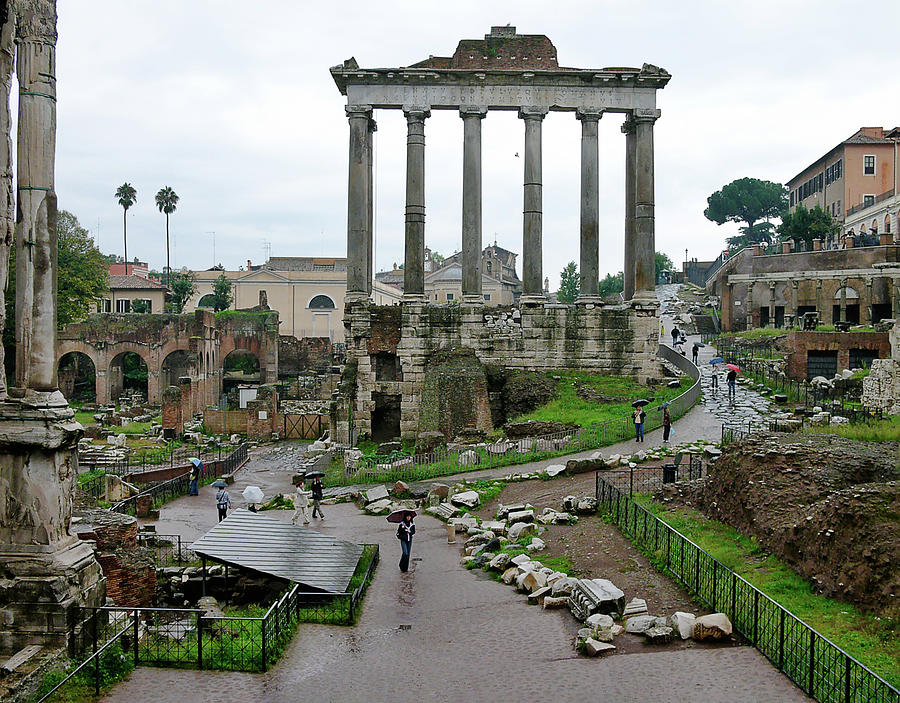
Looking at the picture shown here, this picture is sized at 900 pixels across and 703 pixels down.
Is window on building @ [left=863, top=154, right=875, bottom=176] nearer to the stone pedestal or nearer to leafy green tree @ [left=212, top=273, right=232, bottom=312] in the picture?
leafy green tree @ [left=212, top=273, right=232, bottom=312]

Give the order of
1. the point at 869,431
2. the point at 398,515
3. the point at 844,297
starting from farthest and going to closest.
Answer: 1. the point at 844,297
2. the point at 869,431
3. the point at 398,515

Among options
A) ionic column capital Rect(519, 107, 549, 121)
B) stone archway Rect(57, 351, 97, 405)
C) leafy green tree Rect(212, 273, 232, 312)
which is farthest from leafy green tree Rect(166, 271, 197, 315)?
ionic column capital Rect(519, 107, 549, 121)

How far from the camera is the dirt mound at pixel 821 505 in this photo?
10.8 meters

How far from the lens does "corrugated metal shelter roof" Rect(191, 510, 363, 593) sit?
13.5 metres

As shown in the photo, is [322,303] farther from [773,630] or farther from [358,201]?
[773,630]

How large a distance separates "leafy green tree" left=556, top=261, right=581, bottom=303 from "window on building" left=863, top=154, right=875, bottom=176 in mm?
29165

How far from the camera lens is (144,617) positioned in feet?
41.4

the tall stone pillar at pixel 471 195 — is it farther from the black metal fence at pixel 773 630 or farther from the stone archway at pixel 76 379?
the stone archway at pixel 76 379

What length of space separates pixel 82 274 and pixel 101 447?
72.6ft

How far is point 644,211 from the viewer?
3144 cm

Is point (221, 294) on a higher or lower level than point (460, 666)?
higher

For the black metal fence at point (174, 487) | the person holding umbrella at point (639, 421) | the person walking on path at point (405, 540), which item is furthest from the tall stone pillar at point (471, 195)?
the person walking on path at point (405, 540)

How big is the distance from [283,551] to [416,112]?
21.1m

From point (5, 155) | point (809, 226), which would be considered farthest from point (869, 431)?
point (809, 226)
